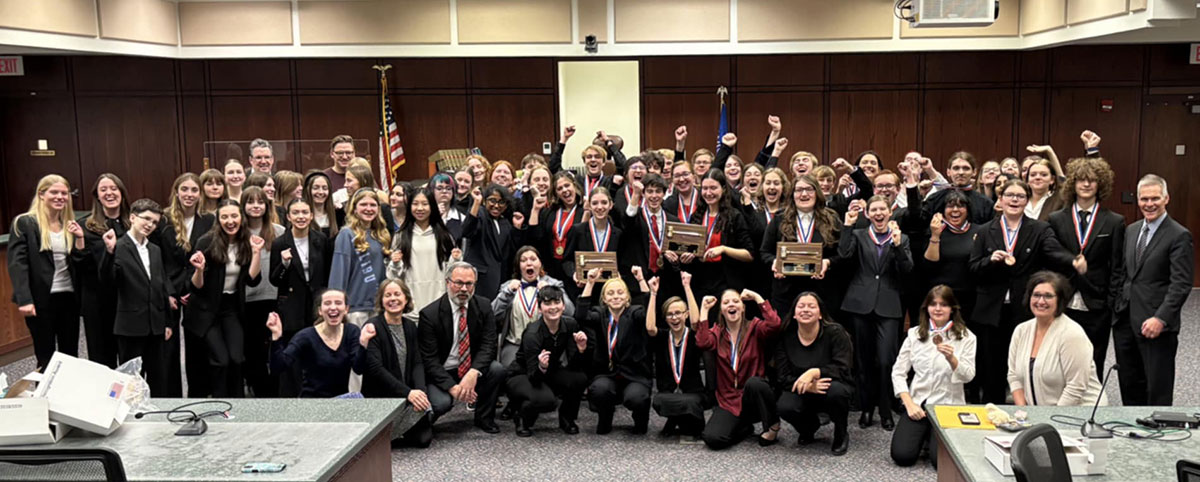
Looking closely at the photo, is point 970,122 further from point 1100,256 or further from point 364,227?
point 364,227

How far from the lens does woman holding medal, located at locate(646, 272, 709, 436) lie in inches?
227

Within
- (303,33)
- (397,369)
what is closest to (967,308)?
(397,369)

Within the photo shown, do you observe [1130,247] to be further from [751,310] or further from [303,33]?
[303,33]

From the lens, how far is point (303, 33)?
10.8 meters

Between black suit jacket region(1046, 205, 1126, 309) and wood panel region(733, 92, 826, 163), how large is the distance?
18.7ft

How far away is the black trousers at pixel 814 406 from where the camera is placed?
216 inches

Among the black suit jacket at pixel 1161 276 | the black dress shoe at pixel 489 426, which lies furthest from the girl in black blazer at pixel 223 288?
the black suit jacket at pixel 1161 276

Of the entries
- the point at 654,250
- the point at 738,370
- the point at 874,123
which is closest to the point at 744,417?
the point at 738,370

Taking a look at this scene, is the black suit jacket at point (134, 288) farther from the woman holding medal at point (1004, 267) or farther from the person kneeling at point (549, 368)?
the woman holding medal at point (1004, 267)

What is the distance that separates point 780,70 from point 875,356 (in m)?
5.88

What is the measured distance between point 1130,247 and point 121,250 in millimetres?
6181

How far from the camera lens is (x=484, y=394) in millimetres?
6008

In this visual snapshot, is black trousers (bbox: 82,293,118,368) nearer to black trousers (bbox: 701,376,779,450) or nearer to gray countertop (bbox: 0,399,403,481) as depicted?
gray countertop (bbox: 0,399,403,481)

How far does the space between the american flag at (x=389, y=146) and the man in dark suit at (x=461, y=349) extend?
5.42 metres
